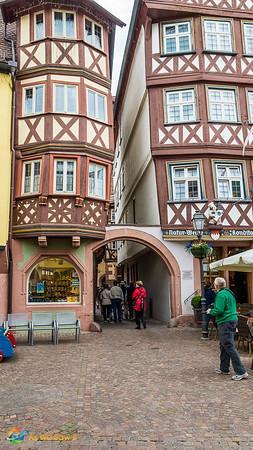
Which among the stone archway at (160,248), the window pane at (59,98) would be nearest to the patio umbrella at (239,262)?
the stone archway at (160,248)

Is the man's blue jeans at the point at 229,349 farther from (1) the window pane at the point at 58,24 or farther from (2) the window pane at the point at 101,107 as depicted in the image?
(1) the window pane at the point at 58,24

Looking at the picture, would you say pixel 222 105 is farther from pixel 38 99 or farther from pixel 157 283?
pixel 157 283

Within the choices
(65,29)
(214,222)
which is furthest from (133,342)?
(65,29)

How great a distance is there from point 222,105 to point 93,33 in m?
6.05

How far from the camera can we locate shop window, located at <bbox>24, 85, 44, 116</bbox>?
1688cm

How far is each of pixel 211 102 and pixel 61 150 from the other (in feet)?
22.3

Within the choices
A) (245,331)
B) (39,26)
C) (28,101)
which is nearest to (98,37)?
(39,26)

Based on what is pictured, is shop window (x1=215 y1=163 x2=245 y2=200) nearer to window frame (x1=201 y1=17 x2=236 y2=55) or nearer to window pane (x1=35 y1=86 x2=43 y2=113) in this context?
window frame (x1=201 y1=17 x2=236 y2=55)

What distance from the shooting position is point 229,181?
1852cm

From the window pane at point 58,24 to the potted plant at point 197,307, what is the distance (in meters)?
11.4

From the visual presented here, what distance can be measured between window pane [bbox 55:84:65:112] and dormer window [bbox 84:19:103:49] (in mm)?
2425

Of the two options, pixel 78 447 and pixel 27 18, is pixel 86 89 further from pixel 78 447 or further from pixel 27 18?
pixel 78 447

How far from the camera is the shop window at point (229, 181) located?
1838cm

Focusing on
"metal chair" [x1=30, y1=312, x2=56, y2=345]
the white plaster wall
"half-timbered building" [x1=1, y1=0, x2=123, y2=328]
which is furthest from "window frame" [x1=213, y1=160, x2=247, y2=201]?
"metal chair" [x1=30, y1=312, x2=56, y2=345]
